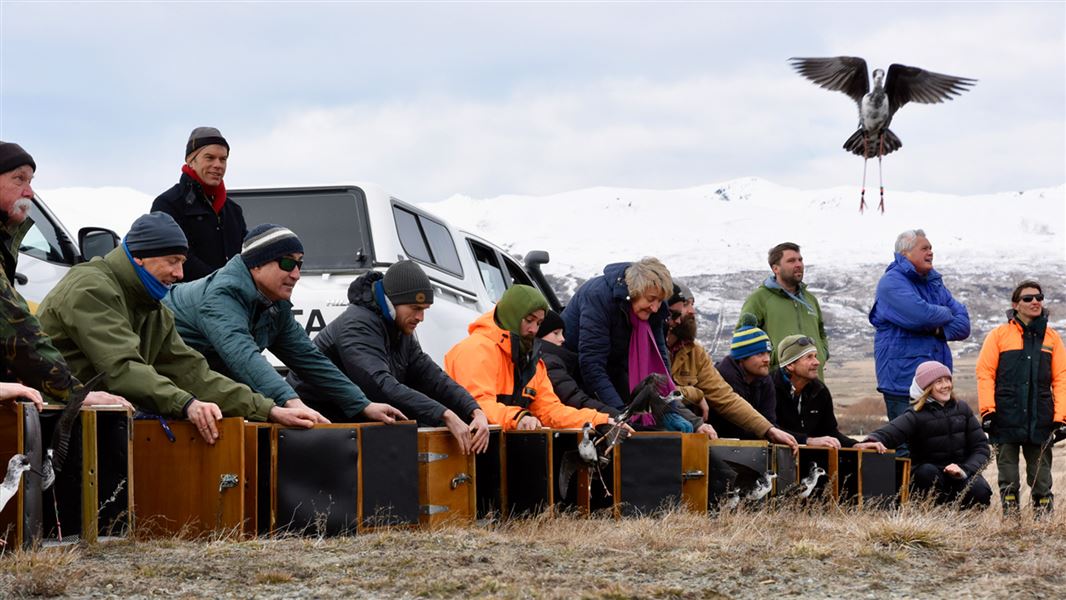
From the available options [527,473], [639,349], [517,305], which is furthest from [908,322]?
[527,473]

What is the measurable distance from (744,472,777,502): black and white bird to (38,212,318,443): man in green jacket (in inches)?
116

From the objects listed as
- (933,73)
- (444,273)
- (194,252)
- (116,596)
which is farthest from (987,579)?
(933,73)

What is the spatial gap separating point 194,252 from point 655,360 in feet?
8.91

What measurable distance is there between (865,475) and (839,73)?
803cm

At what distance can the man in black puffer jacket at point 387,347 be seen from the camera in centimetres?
709

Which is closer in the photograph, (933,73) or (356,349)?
(356,349)

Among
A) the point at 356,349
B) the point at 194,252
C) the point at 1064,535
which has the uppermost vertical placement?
the point at 194,252

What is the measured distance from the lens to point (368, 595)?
4.84m

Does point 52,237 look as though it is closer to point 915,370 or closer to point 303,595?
point 303,595

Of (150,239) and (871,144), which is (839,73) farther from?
(150,239)

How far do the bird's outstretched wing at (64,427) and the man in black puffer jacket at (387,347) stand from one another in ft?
6.02

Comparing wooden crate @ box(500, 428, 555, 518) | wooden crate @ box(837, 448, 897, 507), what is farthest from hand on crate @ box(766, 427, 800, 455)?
wooden crate @ box(500, 428, 555, 518)

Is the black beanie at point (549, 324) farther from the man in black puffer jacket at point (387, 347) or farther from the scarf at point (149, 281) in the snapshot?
the scarf at point (149, 281)

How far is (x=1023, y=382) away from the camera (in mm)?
9984
